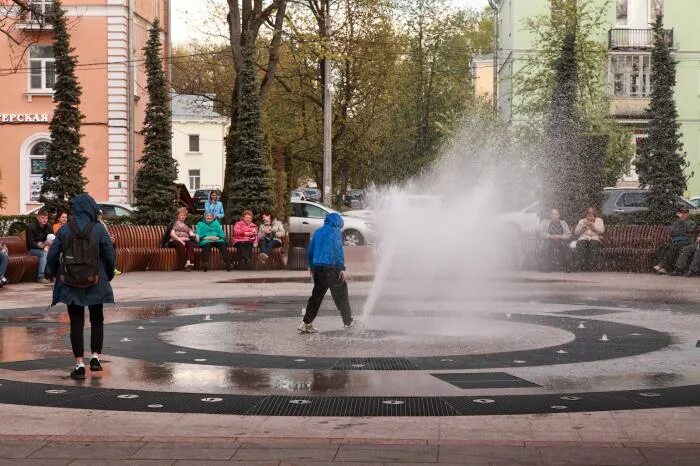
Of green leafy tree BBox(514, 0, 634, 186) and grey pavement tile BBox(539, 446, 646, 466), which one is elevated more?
green leafy tree BBox(514, 0, 634, 186)

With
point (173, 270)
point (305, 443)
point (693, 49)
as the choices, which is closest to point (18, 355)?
point (305, 443)

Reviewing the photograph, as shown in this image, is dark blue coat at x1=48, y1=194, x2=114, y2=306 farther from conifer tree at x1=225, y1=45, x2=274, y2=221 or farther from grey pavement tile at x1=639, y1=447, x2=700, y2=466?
conifer tree at x1=225, y1=45, x2=274, y2=221

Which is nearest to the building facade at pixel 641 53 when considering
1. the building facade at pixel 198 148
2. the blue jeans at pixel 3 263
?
the blue jeans at pixel 3 263

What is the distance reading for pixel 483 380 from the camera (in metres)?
10.7

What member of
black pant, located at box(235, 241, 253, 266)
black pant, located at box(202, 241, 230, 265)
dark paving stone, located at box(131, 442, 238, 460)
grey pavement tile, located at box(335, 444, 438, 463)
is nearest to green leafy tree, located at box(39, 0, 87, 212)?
black pant, located at box(202, 241, 230, 265)

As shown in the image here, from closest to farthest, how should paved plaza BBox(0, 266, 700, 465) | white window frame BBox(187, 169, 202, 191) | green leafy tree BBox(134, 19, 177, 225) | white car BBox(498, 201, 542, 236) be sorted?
paved plaza BBox(0, 266, 700, 465), green leafy tree BBox(134, 19, 177, 225), white car BBox(498, 201, 542, 236), white window frame BBox(187, 169, 202, 191)

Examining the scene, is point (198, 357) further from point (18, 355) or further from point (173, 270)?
point (173, 270)

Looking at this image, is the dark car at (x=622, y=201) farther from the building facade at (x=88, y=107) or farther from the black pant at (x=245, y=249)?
the building facade at (x=88, y=107)

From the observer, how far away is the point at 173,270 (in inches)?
1061

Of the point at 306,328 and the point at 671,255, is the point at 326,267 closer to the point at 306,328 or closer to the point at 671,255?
the point at 306,328

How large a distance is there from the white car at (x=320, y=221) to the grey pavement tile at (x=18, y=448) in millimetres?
29525

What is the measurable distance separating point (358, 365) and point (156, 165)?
2090 centimetres

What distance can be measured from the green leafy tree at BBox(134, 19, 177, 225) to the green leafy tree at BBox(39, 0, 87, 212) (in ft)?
5.56

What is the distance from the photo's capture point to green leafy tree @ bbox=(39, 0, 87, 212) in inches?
1188
